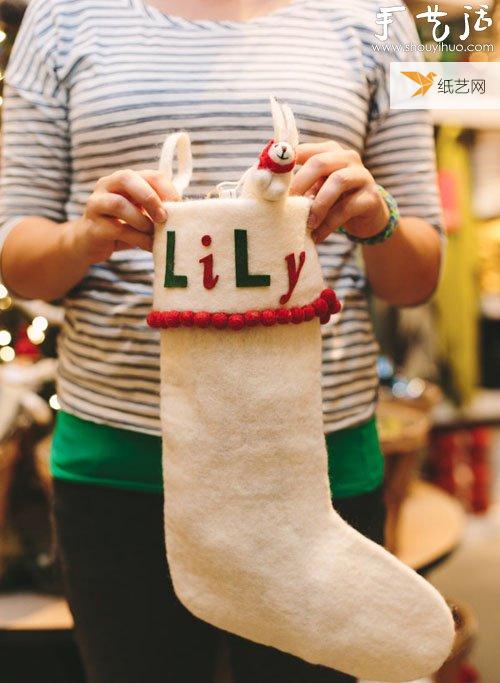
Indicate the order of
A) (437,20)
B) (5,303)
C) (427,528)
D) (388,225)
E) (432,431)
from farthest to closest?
(432,431)
(427,528)
(5,303)
(437,20)
(388,225)

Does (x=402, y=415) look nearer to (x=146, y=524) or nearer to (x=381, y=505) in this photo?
(x=381, y=505)

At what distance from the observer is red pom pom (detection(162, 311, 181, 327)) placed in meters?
0.54

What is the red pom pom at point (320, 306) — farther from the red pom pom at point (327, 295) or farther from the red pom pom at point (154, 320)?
the red pom pom at point (154, 320)

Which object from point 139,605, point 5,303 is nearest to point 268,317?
point 139,605

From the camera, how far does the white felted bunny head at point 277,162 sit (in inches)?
19.2

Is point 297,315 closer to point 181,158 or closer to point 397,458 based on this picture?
point 181,158

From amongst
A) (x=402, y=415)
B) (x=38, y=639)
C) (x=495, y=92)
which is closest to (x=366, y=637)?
(x=495, y=92)

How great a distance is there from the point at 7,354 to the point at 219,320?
1.02 metres

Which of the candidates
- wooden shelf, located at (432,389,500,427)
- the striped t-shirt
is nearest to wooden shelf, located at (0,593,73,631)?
the striped t-shirt

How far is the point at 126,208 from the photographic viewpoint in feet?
1.75

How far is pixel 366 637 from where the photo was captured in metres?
0.57

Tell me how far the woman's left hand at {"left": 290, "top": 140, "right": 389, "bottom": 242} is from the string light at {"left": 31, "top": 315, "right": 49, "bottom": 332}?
2.80 ft

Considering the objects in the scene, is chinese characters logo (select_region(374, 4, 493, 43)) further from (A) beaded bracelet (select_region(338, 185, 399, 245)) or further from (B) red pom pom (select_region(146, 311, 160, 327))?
(B) red pom pom (select_region(146, 311, 160, 327))

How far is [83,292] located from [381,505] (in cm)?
34
